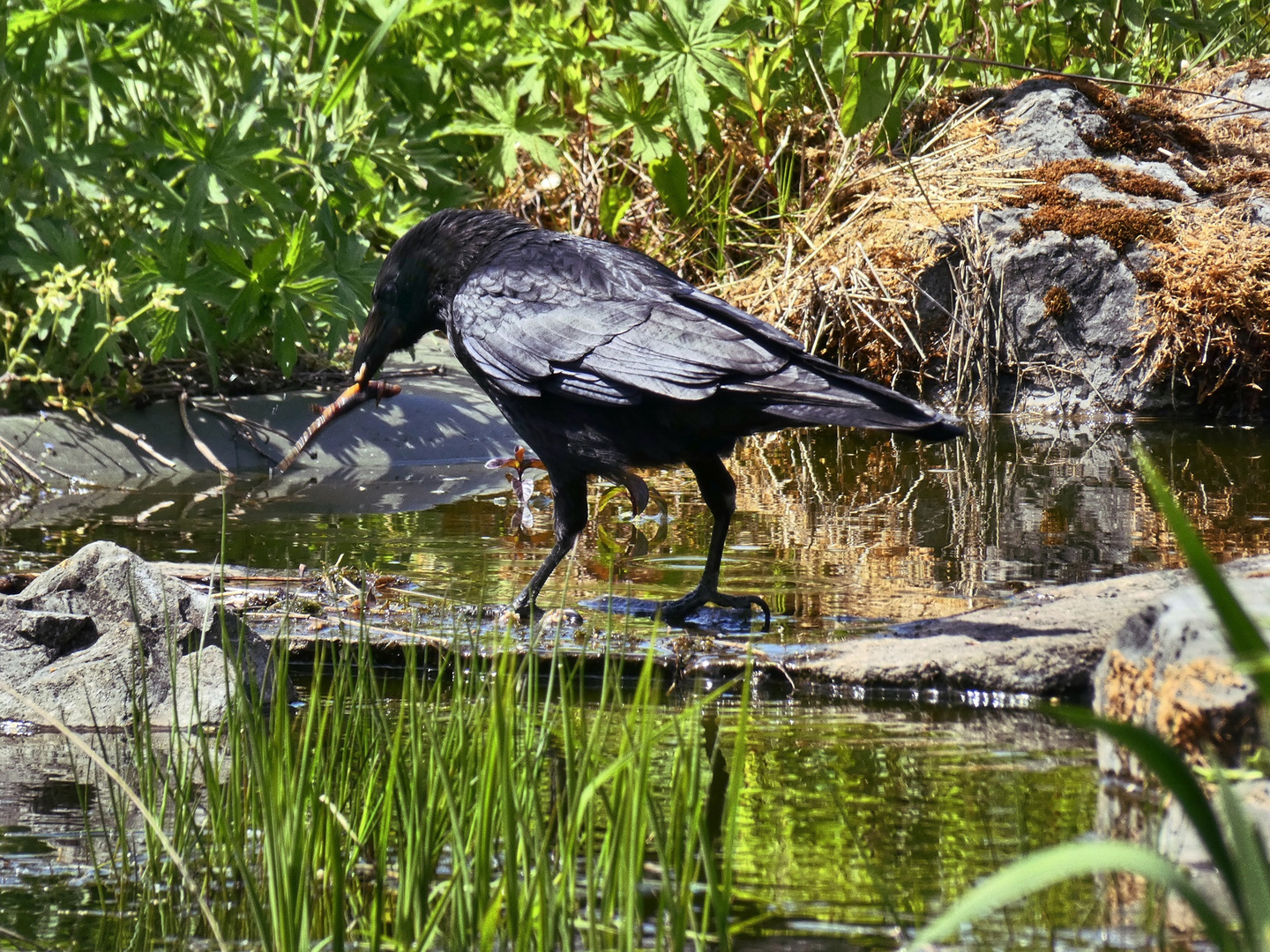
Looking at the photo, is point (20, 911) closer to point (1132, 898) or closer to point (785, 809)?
point (785, 809)

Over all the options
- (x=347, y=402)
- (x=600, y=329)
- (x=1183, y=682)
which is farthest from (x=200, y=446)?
(x=1183, y=682)

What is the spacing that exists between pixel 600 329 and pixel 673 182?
17.5 ft

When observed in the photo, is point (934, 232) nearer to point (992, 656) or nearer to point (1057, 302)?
point (1057, 302)

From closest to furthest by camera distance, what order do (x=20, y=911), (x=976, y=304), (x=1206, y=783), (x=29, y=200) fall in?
1. (x=20, y=911)
2. (x=1206, y=783)
3. (x=29, y=200)
4. (x=976, y=304)

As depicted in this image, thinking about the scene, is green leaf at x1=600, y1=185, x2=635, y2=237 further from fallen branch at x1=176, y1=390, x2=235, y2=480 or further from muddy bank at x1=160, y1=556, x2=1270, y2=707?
muddy bank at x1=160, y1=556, x2=1270, y2=707

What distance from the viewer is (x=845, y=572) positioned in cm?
479

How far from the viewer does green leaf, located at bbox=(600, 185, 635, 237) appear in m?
9.34

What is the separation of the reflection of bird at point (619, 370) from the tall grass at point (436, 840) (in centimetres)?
131

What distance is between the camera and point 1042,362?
8.95m

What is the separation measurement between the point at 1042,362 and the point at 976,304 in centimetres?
54

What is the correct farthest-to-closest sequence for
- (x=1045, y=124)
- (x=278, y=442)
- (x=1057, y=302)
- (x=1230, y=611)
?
(x=1045, y=124) → (x=1057, y=302) → (x=278, y=442) → (x=1230, y=611)

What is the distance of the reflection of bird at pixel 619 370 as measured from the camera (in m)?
3.81

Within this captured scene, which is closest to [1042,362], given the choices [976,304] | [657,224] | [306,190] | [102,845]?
[976,304]

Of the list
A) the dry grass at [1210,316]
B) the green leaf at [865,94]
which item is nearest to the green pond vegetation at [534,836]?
the dry grass at [1210,316]
